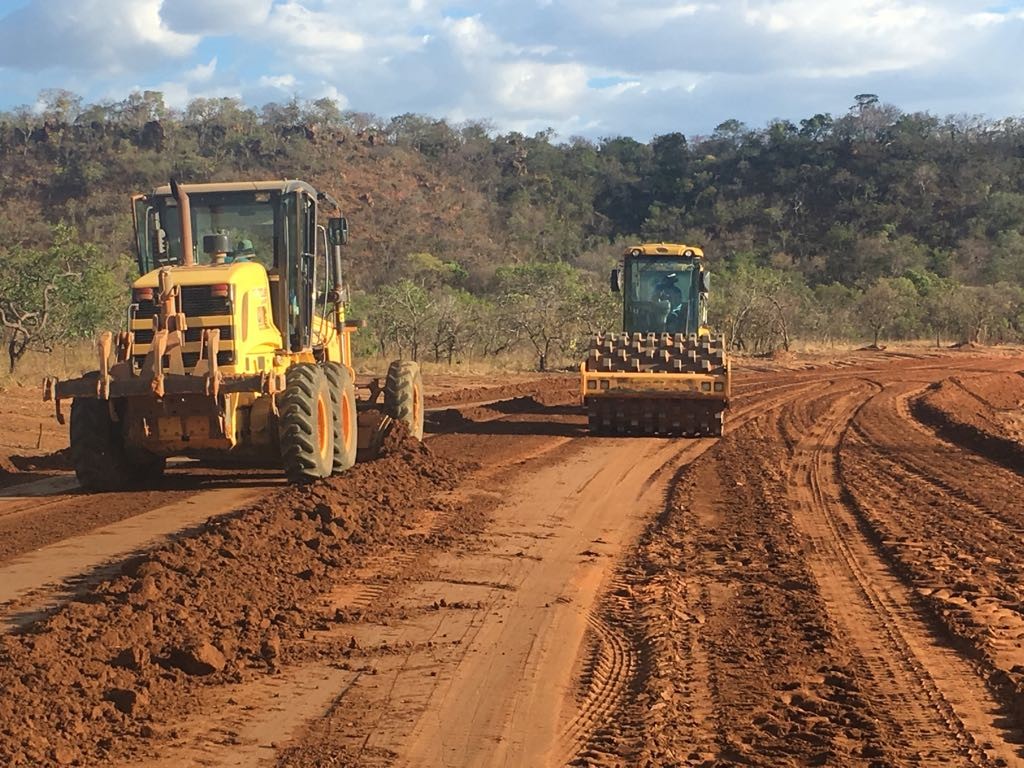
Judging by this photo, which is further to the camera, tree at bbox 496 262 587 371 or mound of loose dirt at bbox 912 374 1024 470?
tree at bbox 496 262 587 371

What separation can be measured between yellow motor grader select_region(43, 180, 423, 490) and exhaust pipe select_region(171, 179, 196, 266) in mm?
19

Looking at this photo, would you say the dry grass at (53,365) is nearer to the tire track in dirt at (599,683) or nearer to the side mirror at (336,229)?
the side mirror at (336,229)

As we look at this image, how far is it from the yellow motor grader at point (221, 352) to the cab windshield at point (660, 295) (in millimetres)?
9195

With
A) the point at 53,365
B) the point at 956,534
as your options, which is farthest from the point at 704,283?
the point at 53,365

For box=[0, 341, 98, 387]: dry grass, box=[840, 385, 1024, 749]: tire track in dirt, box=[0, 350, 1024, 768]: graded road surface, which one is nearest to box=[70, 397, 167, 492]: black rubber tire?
box=[0, 350, 1024, 768]: graded road surface

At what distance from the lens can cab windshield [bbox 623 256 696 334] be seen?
22000 millimetres

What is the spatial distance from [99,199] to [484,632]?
7090 cm

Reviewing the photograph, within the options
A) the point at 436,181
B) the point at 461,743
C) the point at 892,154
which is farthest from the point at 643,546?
the point at 892,154

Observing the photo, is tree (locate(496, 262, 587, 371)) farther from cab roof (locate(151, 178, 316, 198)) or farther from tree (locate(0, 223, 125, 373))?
cab roof (locate(151, 178, 316, 198))

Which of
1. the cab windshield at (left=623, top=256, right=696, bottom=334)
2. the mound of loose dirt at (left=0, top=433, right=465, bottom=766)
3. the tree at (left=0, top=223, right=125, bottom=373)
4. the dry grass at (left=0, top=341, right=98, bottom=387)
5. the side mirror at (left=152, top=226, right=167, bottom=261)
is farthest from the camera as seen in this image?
the tree at (left=0, top=223, right=125, bottom=373)

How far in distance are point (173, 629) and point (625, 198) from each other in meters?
92.1

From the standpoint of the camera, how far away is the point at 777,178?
300ft

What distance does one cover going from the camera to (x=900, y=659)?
6195 millimetres

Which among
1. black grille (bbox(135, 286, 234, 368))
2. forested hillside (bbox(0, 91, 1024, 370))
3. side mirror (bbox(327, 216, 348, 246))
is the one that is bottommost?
black grille (bbox(135, 286, 234, 368))
